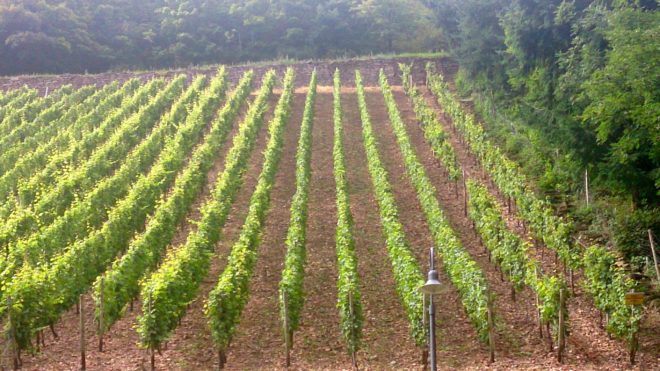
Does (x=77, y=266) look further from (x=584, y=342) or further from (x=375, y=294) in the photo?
(x=584, y=342)

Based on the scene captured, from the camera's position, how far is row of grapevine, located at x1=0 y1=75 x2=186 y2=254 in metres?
20.5

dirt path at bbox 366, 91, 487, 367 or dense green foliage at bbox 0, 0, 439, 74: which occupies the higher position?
dense green foliage at bbox 0, 0, 439, 74

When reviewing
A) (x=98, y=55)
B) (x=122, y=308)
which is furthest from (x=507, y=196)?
(x=98, y=55)

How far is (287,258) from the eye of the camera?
17172mm

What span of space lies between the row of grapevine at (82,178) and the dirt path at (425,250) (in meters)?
9.75

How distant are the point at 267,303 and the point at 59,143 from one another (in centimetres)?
1753

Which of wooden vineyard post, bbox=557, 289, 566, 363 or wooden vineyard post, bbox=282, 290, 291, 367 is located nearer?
wooden vineyard post, bbox=557, 289, 566, 363

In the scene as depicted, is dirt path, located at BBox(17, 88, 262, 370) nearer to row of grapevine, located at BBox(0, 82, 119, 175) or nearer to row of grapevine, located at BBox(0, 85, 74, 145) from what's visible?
row of grapevine, located at BBox(0, 82, 119, 175)

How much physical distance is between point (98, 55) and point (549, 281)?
157 feet

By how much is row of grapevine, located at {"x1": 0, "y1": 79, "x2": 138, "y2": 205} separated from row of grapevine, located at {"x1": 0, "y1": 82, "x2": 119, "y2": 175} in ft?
0.90

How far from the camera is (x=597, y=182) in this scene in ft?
70.5

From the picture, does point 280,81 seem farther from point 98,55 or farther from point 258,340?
point 258,340

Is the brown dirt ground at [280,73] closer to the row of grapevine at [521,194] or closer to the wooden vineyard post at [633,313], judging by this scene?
the row of grapevine at [521,194]

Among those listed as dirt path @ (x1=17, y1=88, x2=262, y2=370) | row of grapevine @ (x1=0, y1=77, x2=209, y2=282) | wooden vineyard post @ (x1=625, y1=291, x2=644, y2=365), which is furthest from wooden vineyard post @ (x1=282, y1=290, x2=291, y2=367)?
wooden vineyard post @ (x1=625, y1=291, x2=644, y2=365)
